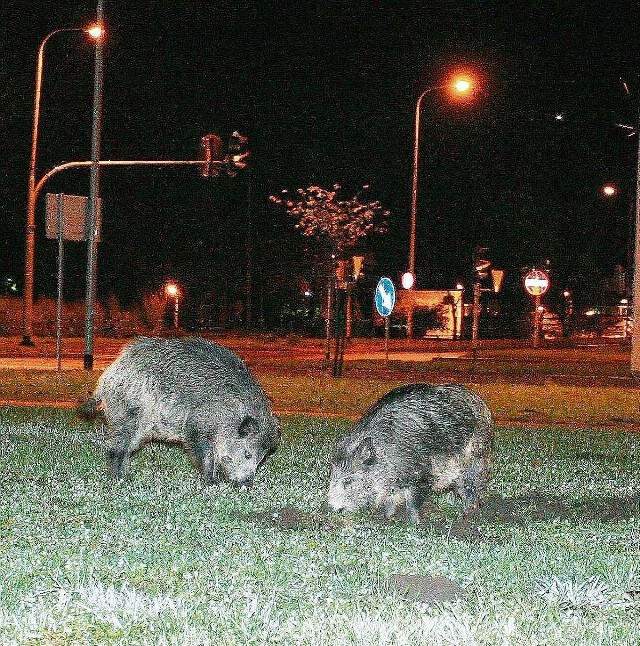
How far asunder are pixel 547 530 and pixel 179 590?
132 inches

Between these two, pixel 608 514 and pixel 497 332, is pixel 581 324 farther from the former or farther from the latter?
pixel 608 514

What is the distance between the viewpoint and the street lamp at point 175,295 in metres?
50.2

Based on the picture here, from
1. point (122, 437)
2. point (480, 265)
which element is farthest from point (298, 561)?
point (480, 265)

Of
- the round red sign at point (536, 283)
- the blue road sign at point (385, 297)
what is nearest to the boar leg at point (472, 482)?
the blue road sign at point (385, 297)

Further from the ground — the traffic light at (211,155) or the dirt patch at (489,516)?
the traffic light at (211,155)

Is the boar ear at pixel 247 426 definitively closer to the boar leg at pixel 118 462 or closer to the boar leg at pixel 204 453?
the boar leg at pixel 204 453

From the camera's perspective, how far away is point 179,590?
6.47 metres

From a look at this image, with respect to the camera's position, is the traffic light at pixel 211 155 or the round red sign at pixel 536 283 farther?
the round red sign at pixel 536 283

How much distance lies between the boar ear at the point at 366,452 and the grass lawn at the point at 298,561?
1.69 feet

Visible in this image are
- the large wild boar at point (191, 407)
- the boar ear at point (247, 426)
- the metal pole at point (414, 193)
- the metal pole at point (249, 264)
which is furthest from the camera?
the metal pole at point (249, 264)

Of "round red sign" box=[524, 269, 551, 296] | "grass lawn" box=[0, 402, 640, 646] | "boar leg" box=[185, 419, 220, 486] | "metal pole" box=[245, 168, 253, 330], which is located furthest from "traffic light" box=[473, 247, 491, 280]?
"boar leg" box=[185, 419, 220, 486]

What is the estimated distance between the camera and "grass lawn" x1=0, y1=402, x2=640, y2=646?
573 cm

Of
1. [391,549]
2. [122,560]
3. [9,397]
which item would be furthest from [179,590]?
[9,397]

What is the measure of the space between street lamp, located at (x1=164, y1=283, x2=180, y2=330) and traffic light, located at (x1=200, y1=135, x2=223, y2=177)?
21186 millimetres
